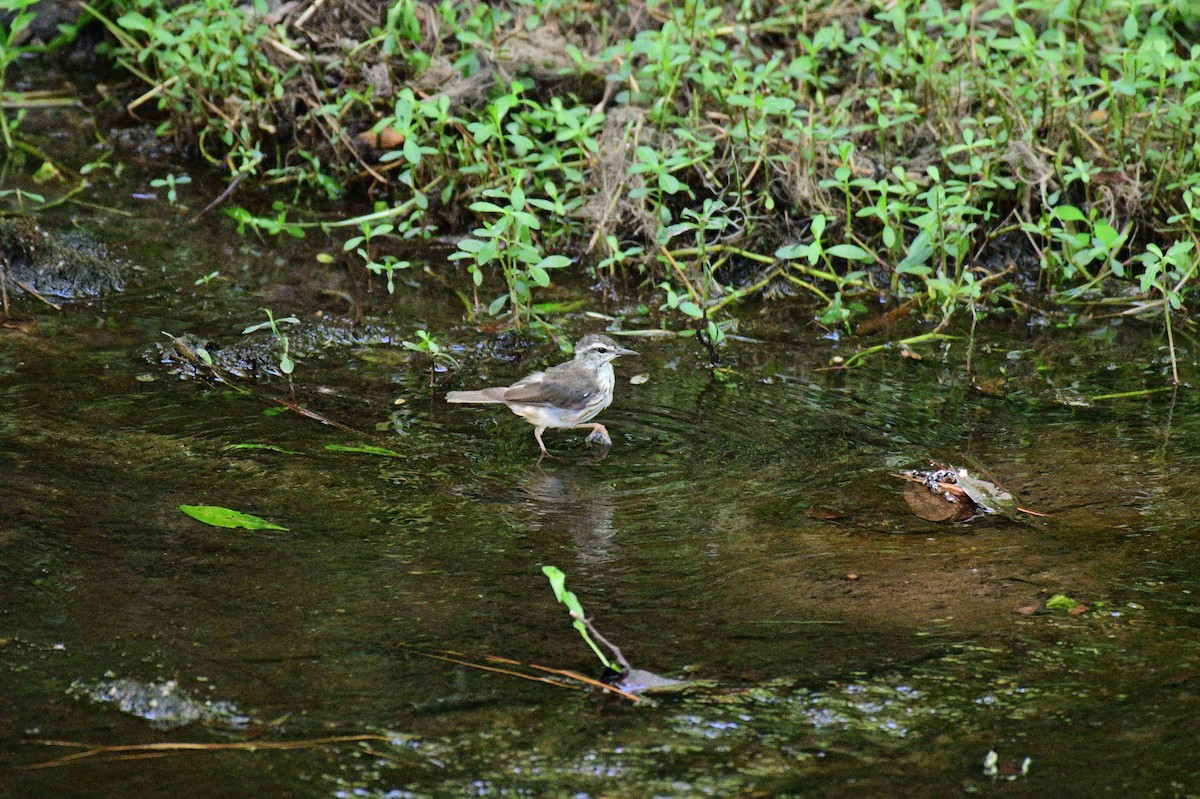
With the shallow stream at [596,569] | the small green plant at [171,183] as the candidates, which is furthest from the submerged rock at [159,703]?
the small green plant at [171,183]

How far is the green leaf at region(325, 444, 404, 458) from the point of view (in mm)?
5617

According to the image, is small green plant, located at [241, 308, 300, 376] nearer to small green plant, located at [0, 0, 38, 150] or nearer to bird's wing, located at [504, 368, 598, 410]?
bird's wing, located at [504, 368, 598, 410]

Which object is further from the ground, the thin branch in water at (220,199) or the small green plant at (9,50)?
the small green plant at (9,50)

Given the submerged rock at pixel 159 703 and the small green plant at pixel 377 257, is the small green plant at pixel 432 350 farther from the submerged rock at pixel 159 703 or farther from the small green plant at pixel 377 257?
the submerged rock at pixel 159 703

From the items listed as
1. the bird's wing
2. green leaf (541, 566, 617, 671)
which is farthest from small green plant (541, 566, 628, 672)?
the bird's wing

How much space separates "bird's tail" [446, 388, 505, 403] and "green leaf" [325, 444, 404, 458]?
1.69ft

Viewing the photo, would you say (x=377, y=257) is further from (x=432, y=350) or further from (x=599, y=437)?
(x=599, y=437)

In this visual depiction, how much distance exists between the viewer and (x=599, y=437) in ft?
20.3

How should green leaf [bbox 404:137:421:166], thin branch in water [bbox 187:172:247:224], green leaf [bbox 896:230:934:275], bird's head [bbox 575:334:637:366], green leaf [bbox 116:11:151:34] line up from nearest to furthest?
bird's head [bbox 575:334:637:366] → green leaf [bbox 896:230:934:275] → green leaf [bbox 404:137:421:166] → thin branch in water [bbox 187:172:247:224] → green leaf [bbox 116:11:151:34]

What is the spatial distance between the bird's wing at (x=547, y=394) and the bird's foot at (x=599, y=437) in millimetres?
198

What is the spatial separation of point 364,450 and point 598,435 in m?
1.21

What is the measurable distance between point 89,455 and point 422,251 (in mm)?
3321

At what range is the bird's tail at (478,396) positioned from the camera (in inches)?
238

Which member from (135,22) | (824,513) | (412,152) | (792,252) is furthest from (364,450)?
(135,22)
